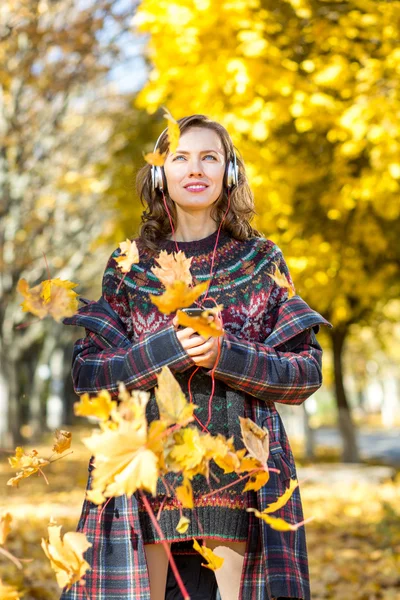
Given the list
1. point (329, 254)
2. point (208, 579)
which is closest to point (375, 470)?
point (329, 254)

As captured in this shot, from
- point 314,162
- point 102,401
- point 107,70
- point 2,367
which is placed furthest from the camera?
point 2,367

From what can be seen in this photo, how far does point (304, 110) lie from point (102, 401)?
352 centimetres

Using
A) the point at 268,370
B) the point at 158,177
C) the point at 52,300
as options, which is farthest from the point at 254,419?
the point at 158,177

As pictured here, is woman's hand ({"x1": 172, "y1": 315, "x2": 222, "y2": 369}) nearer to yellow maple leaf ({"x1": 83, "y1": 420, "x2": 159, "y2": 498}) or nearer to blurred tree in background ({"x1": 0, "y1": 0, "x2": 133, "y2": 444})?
yellow maple leaf ({"x1": 83, "y1": 420, "x2": 159, "y2": 498})

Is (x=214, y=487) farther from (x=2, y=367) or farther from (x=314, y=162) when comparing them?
(x=2, y=367)

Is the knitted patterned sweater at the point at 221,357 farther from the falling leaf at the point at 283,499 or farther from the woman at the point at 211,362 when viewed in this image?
the falling leaf at the point at 283,499

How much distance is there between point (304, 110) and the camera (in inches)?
175

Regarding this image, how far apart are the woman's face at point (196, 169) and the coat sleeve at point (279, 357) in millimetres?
310

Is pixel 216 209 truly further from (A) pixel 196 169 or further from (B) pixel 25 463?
(B) pixel 25 463

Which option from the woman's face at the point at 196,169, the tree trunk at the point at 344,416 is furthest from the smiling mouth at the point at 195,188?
the tree trunk at the point at 344,416

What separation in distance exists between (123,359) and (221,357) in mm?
257

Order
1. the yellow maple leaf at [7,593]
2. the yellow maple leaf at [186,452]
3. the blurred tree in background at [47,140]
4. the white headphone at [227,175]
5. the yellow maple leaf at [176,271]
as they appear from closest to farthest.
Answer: the yellow maple leaf at [186,452], the yellow maple leaf at [7,593], the yellow maple leaf at [176,271], the white headphone at [227,175], the blurred tree in background at [47,140]

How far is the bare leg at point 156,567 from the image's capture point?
193 centimetres

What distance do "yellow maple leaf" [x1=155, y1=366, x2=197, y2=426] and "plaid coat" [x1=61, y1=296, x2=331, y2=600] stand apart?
14.9 inches
